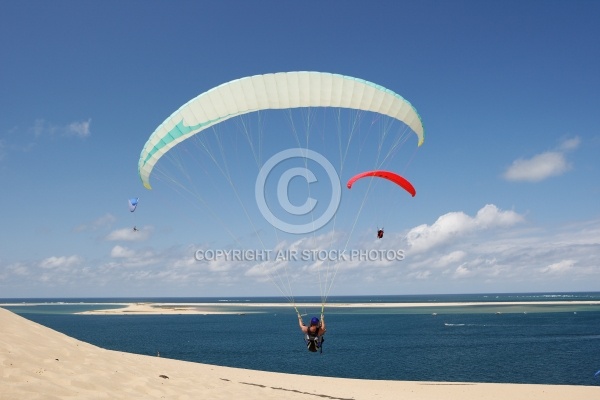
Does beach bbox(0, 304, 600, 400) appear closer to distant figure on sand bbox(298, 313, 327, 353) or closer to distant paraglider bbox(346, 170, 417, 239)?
distant figure on sand bbox(298, 313, 327, 353)

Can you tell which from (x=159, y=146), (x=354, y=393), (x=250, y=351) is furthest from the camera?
(x=250, y=351)

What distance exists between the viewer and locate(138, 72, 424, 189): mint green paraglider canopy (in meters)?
13.7

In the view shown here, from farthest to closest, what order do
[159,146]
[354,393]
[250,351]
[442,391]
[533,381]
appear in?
1. [250,351]
2. [533,381]
3. [442,391]
4. [354,393]
5. [159,146]

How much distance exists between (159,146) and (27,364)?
350 inches

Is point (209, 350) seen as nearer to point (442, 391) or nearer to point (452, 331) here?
point (442, 391)

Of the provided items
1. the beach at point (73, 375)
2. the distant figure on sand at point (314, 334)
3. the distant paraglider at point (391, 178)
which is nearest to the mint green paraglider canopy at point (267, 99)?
the distant paraglider at point (391, 178)

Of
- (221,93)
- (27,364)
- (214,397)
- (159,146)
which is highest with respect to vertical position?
(221,93)

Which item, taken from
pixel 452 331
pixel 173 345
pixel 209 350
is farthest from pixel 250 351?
pixel 452 331

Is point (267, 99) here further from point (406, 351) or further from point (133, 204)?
point (406, 351)

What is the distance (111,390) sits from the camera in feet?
22.8

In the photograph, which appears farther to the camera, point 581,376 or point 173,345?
point 173,345

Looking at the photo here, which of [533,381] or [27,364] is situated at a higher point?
[27,364]

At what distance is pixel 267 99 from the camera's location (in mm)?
13984

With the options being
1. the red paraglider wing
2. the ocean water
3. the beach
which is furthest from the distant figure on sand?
the ocean water
